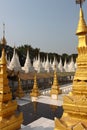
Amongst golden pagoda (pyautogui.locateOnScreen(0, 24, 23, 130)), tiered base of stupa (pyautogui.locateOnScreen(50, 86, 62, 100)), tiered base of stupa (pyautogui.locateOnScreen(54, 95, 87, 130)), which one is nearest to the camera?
tiered base of stupa (pyautogui.locateOnScreen(54, 95, 87, 130))

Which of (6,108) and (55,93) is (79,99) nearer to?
(6,108)

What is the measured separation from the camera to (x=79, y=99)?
612 cm

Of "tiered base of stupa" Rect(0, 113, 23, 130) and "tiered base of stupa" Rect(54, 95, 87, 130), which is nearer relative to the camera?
"tiered base of stupa" Rect(54, 95, 87, 130)

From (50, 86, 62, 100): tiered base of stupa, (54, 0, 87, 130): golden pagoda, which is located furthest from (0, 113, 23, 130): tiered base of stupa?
(50, 86, 62, 100): tiered base of stupa

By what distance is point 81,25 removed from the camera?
6.57 meters

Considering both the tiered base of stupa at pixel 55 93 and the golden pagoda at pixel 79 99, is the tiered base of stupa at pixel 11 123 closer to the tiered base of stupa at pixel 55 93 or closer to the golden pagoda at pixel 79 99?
the golden pagoda at pixel 79 99

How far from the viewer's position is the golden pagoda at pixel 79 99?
236 inches

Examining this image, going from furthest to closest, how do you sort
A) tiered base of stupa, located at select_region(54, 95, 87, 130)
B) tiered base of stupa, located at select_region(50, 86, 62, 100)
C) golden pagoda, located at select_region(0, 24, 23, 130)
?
tiered base of stupa, located at select_region(50, 86, 62, 100)
golden pagoda, located at select_region(0, 24, 23, 130)
tiered base of stupa, located at select_region(54, 95, 87, 130)

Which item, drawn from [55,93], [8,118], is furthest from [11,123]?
[55,93]

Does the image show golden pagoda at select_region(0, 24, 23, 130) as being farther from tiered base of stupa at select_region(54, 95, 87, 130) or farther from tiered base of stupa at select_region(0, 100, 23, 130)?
tiered base of stupa at select_region(54, 95, 87, 130)

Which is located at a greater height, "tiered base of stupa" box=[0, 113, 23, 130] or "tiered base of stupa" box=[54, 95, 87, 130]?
"tiered base of stupa" box=[54, 95, 87, 130]

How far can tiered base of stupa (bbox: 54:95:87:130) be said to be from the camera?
5.94 meters

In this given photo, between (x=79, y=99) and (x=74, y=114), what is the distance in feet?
1.65

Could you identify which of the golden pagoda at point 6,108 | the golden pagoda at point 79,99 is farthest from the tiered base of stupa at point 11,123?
the golden pagoda at point 79,99
